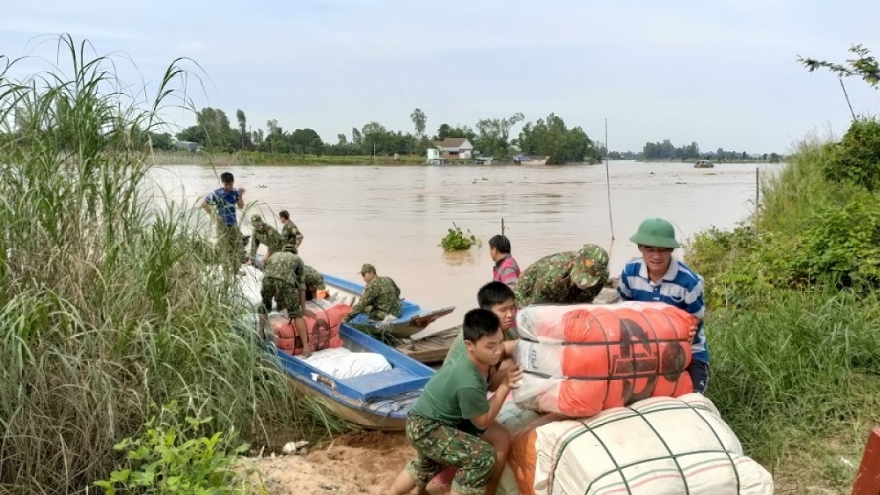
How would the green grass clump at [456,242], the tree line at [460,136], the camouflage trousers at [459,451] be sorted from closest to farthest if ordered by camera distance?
the camouflage trousers at [459,451] < the green grass clump at [456,242] < the tree line at [460,136]

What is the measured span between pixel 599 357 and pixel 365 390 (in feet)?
7.84

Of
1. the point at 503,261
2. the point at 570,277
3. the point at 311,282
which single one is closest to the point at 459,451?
the point at 570,277

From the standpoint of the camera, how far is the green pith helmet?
312 centimetres

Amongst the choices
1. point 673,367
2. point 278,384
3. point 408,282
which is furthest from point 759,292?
point 408,282

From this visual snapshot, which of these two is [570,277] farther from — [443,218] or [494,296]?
[443,218]

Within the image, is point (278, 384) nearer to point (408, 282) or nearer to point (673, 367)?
point (673, 367)

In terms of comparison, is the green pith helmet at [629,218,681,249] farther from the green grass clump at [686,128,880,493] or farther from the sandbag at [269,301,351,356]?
the sandbag at [269,301,351,356]

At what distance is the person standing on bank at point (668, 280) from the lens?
3146mm

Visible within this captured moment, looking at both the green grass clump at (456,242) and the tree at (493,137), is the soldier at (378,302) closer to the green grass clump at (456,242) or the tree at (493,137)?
the green grass clump at (456,242)

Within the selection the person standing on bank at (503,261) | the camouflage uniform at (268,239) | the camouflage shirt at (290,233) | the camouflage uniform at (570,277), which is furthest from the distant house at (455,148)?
the camouflage uniform at (570,277)

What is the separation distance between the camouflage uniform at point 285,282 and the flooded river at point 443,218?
1.30 ft

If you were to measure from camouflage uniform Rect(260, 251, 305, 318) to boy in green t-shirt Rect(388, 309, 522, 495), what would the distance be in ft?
8.86

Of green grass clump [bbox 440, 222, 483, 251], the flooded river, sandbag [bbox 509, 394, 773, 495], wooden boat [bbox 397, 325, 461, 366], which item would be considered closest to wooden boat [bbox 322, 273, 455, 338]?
wooden boat [bbox 397, 325, 461, 366]

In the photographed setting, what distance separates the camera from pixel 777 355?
13.1 ft
